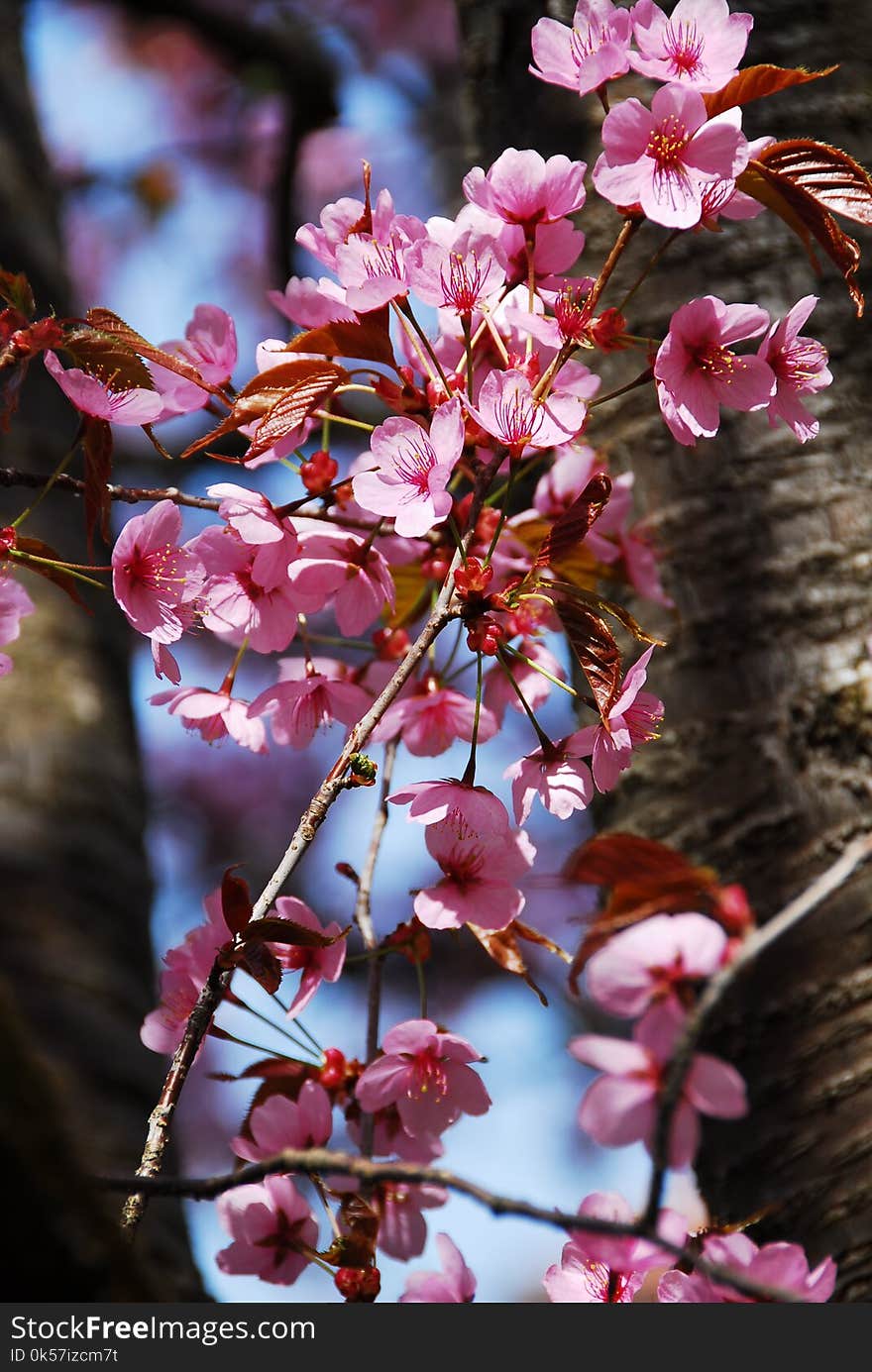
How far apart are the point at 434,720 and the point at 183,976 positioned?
268 mm

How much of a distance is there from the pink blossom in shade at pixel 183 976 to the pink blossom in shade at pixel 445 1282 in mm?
234

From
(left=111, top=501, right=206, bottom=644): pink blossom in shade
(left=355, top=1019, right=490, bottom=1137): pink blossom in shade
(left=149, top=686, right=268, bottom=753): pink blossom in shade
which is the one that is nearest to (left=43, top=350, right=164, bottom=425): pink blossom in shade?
(left=111, top=501, right=206, bottom=644): pink blossom in shade

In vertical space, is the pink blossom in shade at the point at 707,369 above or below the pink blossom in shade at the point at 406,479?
above

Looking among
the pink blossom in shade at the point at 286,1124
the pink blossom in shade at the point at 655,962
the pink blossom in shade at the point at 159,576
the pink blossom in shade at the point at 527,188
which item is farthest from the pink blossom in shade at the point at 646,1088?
the pink blossom in shade at the point at 527,188

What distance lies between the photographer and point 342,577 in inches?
32.7

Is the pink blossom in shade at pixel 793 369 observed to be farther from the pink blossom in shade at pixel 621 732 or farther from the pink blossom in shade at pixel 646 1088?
the pink blossom in shade at pixel 646 1088

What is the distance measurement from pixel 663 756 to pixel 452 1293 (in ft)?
1.74

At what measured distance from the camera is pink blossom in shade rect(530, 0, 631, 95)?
2.36ft

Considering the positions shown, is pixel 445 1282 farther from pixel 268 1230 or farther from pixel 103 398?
pixel 103 398

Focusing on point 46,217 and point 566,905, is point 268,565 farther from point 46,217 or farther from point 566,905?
point 566,905

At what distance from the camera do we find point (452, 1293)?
79 centimetres

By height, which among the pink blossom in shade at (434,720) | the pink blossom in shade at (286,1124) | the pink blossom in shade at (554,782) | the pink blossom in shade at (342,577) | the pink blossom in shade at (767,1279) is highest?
the pink blossom in shade at (342,577)

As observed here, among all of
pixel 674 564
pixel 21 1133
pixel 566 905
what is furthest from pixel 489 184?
pixel 566 905

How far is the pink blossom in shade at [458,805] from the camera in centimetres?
73
